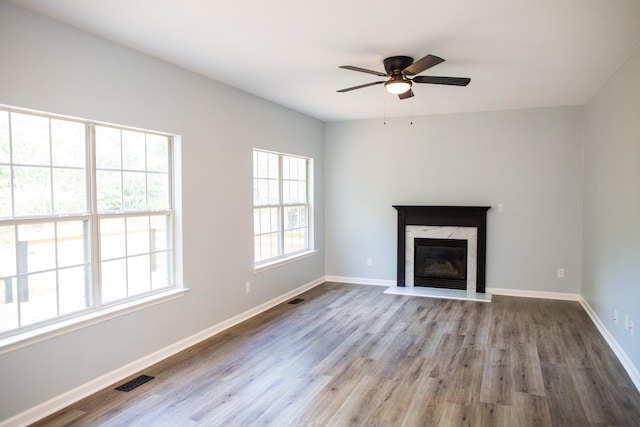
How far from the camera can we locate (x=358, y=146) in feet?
22.9

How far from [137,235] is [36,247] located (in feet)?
2.87

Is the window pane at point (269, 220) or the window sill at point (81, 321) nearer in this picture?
the window sill at point (81, 321)

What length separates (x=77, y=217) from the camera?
3.13 m

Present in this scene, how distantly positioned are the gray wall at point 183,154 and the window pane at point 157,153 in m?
0.15

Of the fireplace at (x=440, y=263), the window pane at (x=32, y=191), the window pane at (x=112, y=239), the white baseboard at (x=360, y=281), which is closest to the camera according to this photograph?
the window pane at (x=32, y=191)

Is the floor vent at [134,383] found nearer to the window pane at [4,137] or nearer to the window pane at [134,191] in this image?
the window pane at [134,191]

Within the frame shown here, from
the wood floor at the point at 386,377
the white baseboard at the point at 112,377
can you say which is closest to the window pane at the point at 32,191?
the white baseboard at the point at 112,377

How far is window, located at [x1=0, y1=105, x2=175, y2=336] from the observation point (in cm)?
276

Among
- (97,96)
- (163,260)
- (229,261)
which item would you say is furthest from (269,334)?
(97,96)

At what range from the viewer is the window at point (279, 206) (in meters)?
5.50

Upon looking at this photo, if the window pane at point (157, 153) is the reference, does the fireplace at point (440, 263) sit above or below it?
below

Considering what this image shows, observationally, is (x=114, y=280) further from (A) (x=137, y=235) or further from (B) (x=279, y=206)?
(B) (x=279, y=206)

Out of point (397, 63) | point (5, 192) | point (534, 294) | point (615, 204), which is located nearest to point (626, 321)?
point (615, 204)

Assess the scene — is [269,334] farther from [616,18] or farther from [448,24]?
[616,18]
